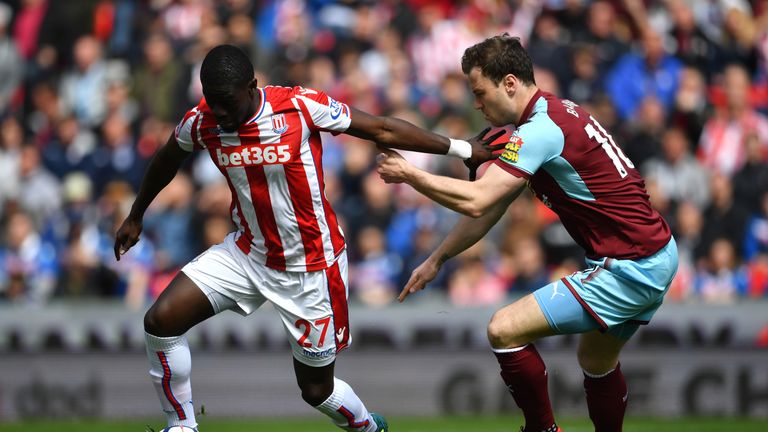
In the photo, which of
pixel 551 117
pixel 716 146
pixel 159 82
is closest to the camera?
pixel 551 117

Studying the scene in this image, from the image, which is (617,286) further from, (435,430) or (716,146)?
(716,146)

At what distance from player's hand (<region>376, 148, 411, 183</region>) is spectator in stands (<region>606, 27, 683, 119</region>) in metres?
7.68

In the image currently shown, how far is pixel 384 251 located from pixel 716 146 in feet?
13.2

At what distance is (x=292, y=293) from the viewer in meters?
7.47

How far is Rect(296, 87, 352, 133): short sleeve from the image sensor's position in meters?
7.16

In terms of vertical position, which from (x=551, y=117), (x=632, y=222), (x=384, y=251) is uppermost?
(x=551, y=117)

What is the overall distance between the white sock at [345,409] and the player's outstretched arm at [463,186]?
1564mm

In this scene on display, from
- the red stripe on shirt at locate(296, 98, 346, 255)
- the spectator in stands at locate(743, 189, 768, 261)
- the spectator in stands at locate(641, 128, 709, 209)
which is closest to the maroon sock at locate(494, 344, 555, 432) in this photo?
the red stripe on shirt at locate(296, 98, 346, 255)

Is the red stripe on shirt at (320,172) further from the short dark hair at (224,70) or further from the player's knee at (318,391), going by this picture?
the player's knee at (318,391)

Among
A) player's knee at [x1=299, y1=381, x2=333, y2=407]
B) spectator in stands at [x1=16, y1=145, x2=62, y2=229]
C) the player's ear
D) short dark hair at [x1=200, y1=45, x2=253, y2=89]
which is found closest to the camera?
Result: short dark hair at [x1=200, y1=45, x2=253, y2=89]

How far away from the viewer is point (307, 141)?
725cm

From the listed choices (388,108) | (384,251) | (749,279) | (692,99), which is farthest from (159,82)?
(749,279)

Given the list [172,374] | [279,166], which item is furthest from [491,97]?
[172,374]

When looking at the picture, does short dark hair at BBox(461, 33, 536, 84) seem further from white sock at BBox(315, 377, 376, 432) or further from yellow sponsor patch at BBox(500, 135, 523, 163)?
white sock at BBox(315, 377, 376, 432)
